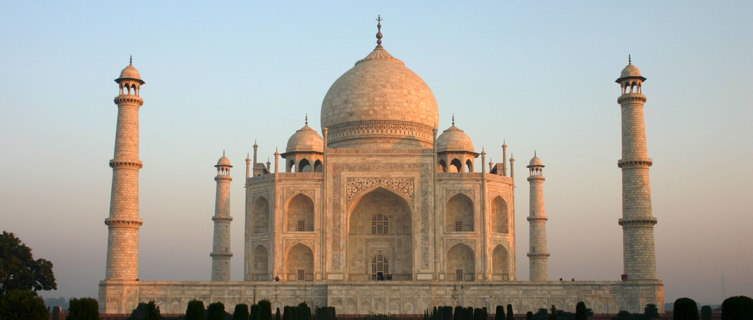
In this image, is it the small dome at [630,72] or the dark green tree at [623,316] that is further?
the small dome at [630,72]

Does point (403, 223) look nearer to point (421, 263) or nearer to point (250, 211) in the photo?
point (421, 263)

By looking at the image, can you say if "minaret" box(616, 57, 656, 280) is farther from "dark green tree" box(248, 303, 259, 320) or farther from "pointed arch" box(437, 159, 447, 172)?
"dark green tree" box(248, 303, 259, 320)

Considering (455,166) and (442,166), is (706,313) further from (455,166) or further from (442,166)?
(442,166)

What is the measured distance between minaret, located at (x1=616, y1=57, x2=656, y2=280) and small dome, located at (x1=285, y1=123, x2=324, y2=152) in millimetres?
10314

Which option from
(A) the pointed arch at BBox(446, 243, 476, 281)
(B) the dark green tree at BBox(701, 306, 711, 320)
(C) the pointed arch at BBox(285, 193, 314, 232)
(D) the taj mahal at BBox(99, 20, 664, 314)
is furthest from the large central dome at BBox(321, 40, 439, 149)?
(B) the dark green tree at BBox(701, 306, 711, 320)

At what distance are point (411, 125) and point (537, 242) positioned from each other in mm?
6800

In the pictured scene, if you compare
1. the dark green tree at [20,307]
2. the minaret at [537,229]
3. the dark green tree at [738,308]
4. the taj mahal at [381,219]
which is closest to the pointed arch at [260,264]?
the taj mahal at [381,219]

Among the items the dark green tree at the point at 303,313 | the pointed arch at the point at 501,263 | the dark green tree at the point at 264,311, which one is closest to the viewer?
the dark green tree at the point at 264,311

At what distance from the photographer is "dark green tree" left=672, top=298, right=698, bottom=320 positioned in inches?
706

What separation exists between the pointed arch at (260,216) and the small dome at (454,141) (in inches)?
249

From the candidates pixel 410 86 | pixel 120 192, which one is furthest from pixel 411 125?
pixel 120 192

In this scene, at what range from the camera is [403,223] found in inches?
1222

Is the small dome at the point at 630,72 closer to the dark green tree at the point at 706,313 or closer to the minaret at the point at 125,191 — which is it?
the dark green tree at the point at 706,313

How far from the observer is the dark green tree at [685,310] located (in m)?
17.9
